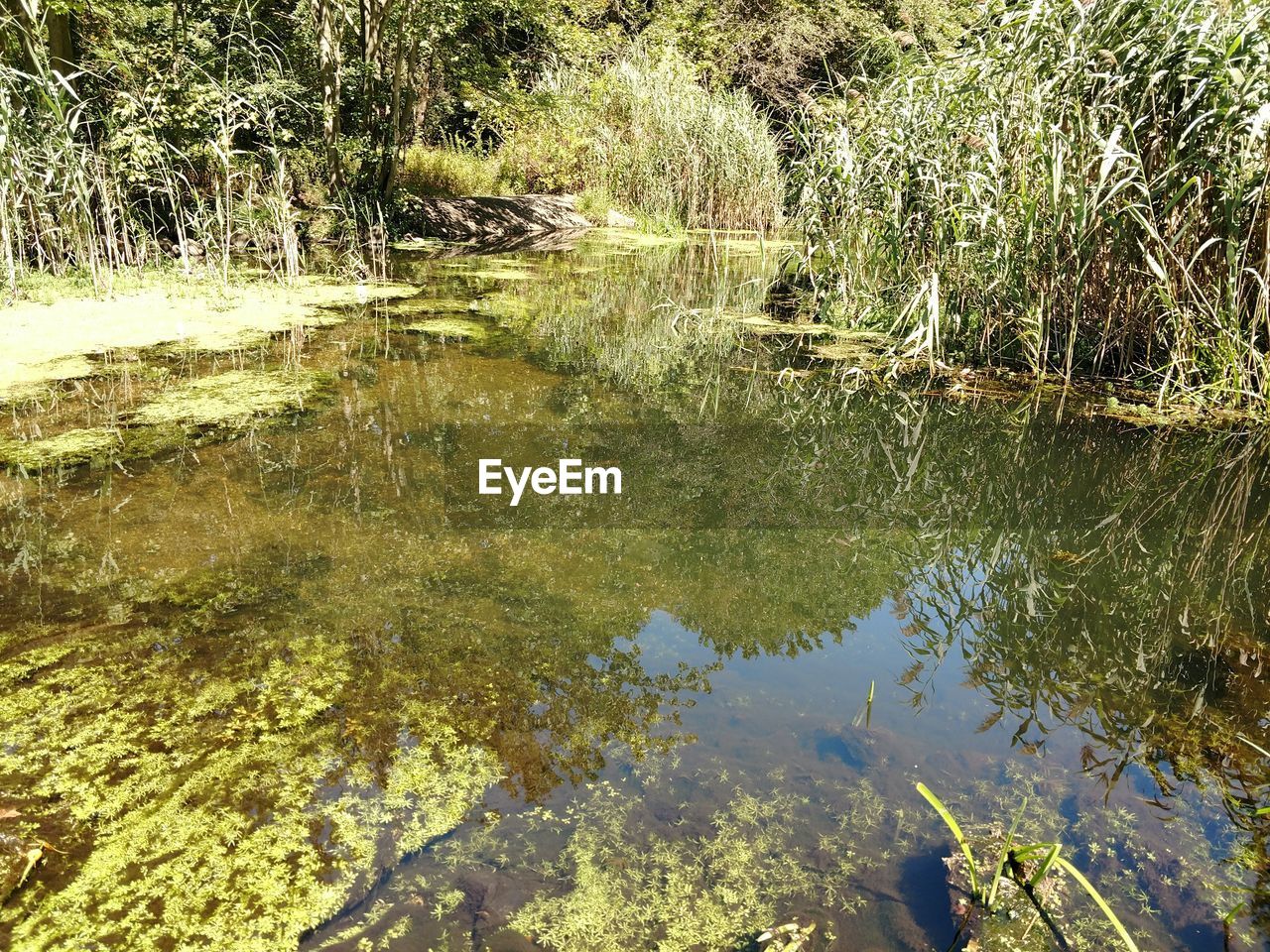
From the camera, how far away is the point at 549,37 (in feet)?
35.8

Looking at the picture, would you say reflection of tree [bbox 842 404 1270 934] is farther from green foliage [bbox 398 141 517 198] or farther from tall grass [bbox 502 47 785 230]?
green foliage [bbox 398 141 517 198]

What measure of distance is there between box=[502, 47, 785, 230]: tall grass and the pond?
19.8 feet

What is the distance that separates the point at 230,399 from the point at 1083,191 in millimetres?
3318

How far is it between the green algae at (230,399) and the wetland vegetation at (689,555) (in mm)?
25

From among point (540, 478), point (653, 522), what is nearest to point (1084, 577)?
point (653, 522)

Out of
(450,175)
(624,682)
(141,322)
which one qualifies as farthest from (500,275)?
(624,682)

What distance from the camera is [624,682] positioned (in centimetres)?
175

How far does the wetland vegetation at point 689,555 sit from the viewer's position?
49.3 inches

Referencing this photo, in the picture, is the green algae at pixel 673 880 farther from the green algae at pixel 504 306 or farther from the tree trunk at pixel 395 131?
the tree trunk at pixel 395 131

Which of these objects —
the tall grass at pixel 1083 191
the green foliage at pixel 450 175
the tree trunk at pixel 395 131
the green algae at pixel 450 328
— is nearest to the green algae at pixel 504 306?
the green algae at pixel 450 328

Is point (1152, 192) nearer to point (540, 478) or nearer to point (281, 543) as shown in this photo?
point (540, 478)

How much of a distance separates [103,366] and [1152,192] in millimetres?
4313

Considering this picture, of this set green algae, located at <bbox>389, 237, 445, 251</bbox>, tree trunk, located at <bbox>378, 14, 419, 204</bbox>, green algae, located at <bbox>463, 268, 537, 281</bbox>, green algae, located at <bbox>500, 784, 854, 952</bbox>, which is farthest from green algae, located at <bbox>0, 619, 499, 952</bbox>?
green algae, located at <bbox>389, 237, 445, 251</bbox>

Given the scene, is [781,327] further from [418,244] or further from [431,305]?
[418,244]
